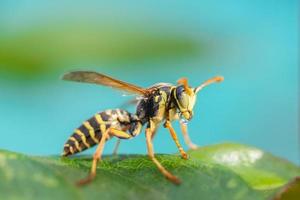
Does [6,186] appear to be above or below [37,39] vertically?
below

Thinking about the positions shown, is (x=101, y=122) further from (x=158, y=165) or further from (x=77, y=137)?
(x=158, y=165)

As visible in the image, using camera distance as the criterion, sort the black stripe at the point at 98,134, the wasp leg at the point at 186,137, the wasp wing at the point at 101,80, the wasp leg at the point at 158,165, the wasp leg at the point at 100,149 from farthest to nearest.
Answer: the wasp leg at the point at 186,137, the black stripe at the point at 98,134, the wasp wing at the point at 101,80, the wasp leg at the point at 158,165, the wasp leg at the point at 100,149

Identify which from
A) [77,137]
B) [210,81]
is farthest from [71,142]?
[210,81]

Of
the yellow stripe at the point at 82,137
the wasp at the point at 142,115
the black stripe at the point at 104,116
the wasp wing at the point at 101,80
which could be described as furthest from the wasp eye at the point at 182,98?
the yellow stripe at the point at 82,137

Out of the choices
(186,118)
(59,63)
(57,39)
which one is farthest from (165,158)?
(57,39)

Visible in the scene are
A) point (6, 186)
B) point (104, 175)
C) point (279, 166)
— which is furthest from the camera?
point (279, 166)

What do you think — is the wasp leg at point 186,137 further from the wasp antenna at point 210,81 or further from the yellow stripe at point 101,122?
the yellow stripe at point 101,122

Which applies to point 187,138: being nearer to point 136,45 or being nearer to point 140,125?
point 140,125
